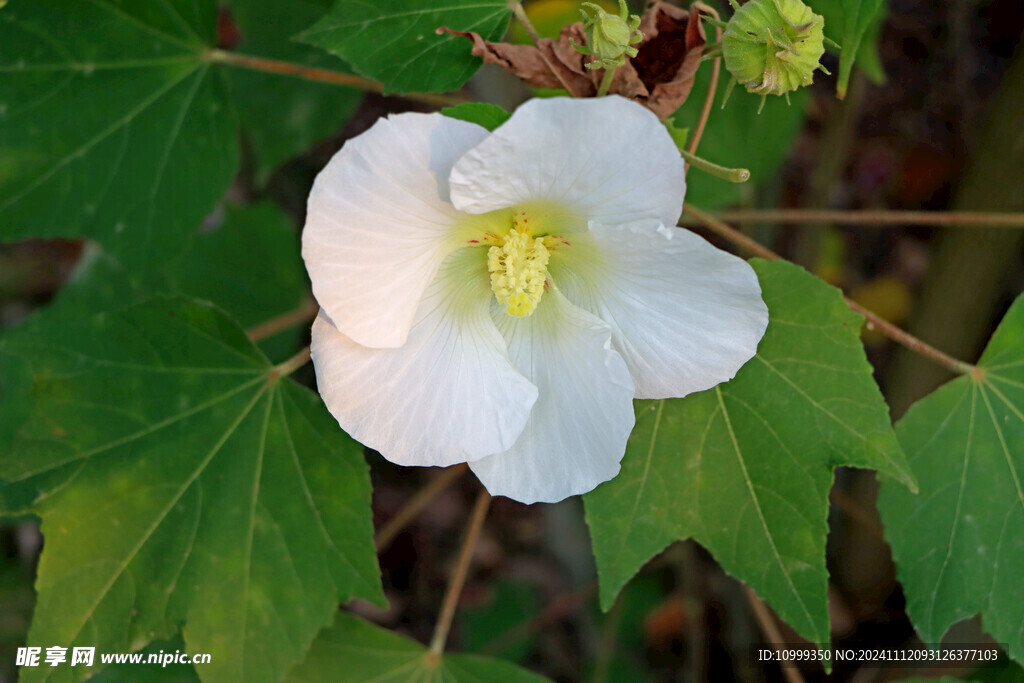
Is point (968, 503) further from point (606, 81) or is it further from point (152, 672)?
point (152, 672)

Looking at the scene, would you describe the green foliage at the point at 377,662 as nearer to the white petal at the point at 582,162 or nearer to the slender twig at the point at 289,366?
the slender twig at the point at 289,366

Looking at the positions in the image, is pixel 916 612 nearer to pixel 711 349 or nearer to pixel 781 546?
pixel 781 546

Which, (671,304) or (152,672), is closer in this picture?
(671,304)

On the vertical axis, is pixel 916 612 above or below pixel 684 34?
below

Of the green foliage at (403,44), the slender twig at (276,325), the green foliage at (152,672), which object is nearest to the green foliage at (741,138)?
the green foliage at (403,44)

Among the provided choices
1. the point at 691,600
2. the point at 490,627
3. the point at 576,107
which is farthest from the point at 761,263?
the point at 490,627

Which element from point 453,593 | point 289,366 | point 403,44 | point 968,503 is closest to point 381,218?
point 403,44

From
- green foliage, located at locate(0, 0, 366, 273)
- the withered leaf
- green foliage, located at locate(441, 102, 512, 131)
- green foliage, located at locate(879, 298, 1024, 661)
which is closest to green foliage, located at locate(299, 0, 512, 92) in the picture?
the withered leaf
